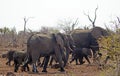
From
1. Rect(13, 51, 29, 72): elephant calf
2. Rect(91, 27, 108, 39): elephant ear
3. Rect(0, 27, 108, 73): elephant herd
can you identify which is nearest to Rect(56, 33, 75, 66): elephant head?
Rect(0, 27, 108, 73): elephant herd

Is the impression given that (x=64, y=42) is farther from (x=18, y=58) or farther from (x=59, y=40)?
(x=18, y=58)

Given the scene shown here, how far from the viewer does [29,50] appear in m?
17.7

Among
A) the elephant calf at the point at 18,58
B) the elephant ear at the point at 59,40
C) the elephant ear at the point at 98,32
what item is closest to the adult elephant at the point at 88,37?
the elephant ear at the point at 98,32

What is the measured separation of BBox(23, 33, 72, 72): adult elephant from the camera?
17.5 meters

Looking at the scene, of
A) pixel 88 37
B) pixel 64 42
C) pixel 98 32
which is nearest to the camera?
pixel 64 42

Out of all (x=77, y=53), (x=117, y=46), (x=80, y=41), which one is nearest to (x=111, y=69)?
(x=117, y=46)

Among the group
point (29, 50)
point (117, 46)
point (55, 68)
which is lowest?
point (55, 68)

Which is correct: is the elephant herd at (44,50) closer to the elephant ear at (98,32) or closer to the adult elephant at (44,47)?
the adult elephant at (44,47)

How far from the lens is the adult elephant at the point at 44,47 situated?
17484 mm

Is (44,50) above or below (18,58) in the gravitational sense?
above

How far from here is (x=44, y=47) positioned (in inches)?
697

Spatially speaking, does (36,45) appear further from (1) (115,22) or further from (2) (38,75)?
(1) (115,22)

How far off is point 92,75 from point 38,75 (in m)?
2.17

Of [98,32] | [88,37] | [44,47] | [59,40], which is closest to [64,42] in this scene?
[59,40]
